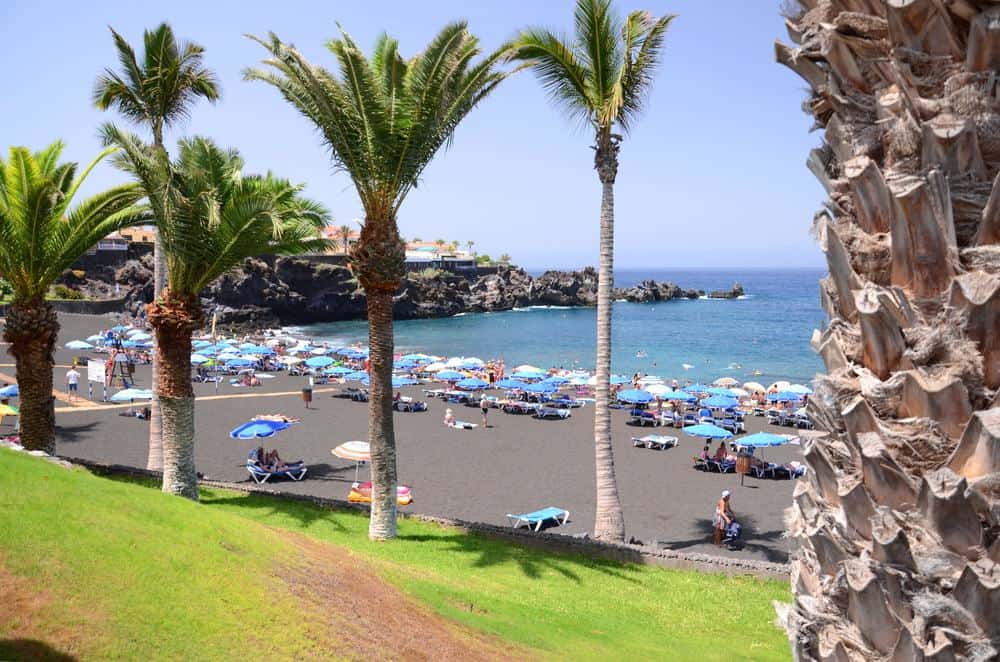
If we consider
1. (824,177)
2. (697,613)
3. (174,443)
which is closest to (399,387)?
(174,443)

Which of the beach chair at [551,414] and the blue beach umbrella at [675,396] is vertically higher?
the blue beach umbrella at [675,396]

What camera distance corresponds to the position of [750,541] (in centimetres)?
1628

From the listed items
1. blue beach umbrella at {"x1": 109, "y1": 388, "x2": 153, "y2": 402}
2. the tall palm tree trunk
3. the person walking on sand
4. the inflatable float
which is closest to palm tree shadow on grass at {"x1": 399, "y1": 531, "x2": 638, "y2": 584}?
the inflatable float

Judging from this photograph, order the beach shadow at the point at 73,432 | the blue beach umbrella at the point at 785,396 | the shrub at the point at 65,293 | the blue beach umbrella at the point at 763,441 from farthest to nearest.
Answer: the shrub at the point at 65,293
the blue beach umbrella at the point at 785,396
the beach shadow at the point at 73,432
the blue beach umbrella at the point at 763,441

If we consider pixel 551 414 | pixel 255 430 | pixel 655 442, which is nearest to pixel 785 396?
pixel 655 442

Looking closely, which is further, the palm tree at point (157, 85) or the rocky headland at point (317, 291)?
the rocky headland at point (317, 291)

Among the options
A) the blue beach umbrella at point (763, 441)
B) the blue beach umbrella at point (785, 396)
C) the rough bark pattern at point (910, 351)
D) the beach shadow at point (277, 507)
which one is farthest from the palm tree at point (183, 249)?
the blue beach umbrella at point (785, 396)

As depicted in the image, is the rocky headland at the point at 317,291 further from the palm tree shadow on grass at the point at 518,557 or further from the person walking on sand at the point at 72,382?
the palm tree shadow on grass at the point at 518,557

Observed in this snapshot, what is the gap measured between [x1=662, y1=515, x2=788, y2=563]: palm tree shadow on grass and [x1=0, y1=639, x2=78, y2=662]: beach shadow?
12536 millimetres

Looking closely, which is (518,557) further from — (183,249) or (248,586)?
(183,249)

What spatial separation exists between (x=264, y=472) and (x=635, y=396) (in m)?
18.0

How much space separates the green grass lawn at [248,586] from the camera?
19.8ft

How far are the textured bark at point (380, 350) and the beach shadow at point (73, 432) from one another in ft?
49.2

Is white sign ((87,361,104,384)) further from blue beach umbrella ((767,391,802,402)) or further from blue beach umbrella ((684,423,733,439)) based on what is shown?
blue beach umbrella ((767,391,802,402))
